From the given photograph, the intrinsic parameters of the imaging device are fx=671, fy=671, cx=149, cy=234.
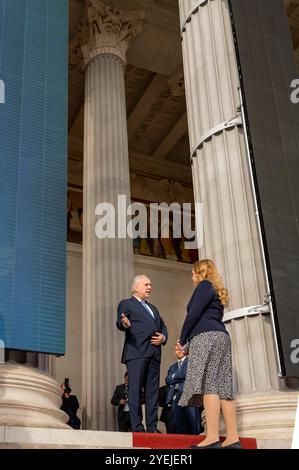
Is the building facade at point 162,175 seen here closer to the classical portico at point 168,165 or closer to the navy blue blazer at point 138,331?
the classical portico at point 168,165

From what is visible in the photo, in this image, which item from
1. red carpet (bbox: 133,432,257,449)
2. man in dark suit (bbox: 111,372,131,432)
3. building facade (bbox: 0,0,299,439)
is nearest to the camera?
red carpet (bbox: 133,432,257,449)

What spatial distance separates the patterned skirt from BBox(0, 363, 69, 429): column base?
1.00 meters

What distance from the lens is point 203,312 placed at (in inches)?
193

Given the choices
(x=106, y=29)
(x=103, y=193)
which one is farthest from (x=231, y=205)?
(x=106, y=29)

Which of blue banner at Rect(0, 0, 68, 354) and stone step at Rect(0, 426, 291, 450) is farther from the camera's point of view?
blue banner at Rect(0, 0, 68, 354)

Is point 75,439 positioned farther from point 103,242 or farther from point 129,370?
point 103,242

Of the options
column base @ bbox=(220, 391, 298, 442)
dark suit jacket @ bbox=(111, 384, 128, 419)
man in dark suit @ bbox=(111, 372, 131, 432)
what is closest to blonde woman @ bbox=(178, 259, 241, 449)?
column base @ bbox=(220, 391, 298, 442)

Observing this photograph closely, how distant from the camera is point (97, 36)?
14.0 m

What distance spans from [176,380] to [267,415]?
1.89 m

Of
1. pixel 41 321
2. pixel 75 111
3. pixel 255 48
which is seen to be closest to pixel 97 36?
pixel 75 111

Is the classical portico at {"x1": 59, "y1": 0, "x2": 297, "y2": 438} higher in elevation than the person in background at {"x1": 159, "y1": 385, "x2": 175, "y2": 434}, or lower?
higher

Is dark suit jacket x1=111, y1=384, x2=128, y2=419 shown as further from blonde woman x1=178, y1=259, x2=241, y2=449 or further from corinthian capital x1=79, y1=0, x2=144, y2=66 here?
corinthian capital x1=79, y1=0, x2=144, y2=66

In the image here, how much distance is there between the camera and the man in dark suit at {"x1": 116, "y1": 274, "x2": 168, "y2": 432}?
227 inches

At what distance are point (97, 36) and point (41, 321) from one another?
952cm
